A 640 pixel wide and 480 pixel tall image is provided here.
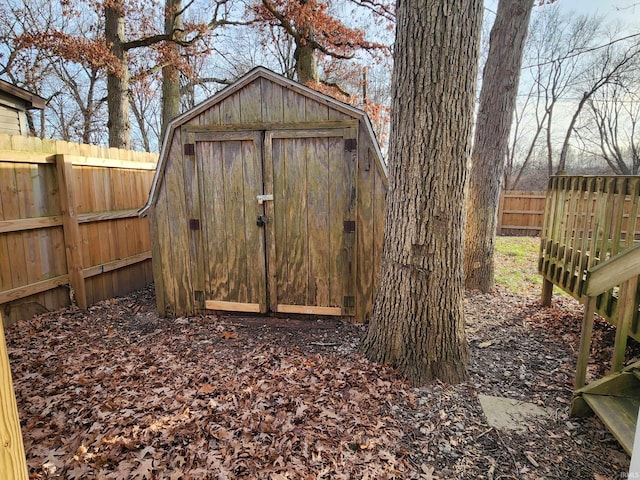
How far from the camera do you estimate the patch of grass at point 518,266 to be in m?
6.03

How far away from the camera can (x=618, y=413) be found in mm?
2465

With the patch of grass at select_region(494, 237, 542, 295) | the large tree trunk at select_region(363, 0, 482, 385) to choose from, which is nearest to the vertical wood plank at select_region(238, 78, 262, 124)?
the large tree trunk at select_region(363, 0, 482, 385)

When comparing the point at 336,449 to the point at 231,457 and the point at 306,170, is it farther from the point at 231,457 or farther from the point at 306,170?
the point at 306,170

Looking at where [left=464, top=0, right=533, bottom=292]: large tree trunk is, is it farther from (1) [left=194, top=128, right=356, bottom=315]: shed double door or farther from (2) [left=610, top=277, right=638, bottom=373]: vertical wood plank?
(2) [left=610, top=277, right=638, bottom=373]: vertical wood plank

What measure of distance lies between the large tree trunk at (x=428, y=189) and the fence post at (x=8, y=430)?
8.71 ft

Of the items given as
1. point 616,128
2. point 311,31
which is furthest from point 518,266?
point 616,128

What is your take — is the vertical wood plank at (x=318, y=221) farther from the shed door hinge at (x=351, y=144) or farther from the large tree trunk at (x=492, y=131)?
the large tree trunk at (x=492, y=131)

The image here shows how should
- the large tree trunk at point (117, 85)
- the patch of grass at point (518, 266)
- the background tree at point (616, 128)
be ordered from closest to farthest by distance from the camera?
the patch of grass at point (518, 266)
the large tree trunk at point (117, 85)
the background tree at point (616, 128)

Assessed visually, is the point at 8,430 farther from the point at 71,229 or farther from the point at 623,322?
the point at 71,229

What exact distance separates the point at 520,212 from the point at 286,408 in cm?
1260

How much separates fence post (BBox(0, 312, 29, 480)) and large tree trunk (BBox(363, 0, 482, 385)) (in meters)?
2.65

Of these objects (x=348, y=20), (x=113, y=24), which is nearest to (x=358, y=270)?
(x=113, y=24)

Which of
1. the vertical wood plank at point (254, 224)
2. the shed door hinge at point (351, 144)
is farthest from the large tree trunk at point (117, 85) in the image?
the shed door hinge at point (351, 144)

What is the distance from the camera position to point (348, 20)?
40.1ft
